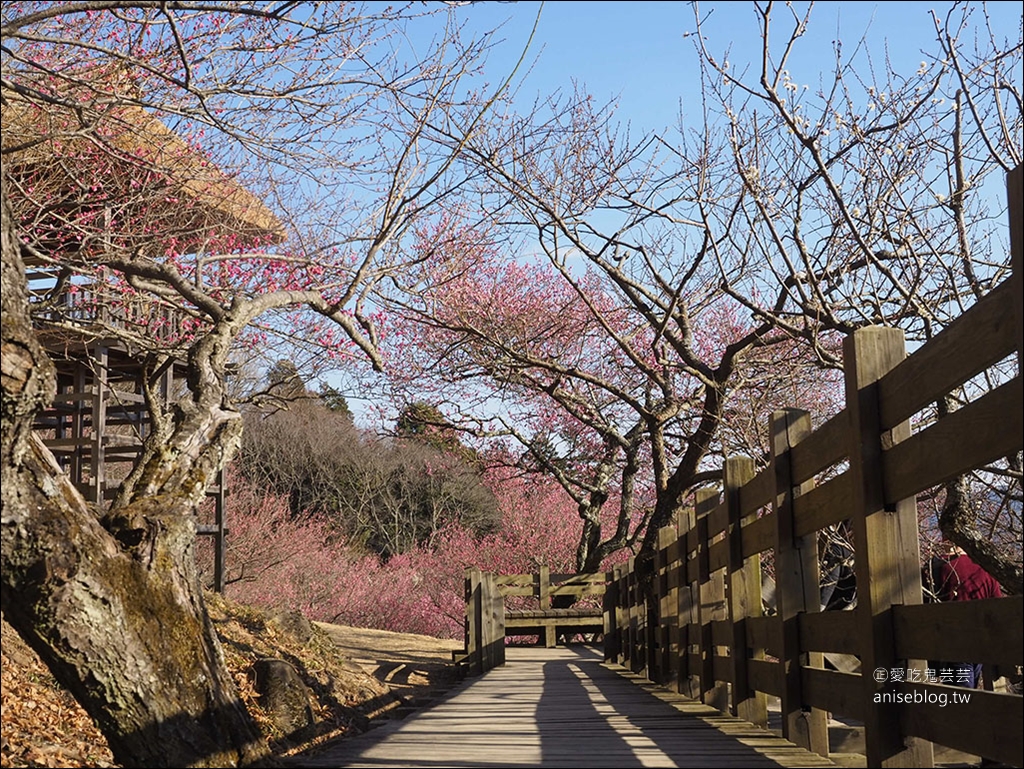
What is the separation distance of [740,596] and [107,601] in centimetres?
279

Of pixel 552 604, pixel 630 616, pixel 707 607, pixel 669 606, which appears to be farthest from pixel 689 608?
pixel 552 604

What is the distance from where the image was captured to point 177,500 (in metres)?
4.46

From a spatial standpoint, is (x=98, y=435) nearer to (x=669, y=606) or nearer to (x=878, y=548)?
(x=669, y=606)

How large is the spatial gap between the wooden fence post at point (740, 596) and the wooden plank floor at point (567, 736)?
92 millimetres

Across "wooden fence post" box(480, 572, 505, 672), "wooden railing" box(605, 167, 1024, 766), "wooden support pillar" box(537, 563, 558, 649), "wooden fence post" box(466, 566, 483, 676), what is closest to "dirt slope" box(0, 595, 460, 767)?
"wooden fence post" box(466, 566, 483, 676)

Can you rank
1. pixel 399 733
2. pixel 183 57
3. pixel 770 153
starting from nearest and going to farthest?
pixel 399 733 < pixel 183 57 < pixel 770 153

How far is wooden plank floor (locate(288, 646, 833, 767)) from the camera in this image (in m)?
3.50

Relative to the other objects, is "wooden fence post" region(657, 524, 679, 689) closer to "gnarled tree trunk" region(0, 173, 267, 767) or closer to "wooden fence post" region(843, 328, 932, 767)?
"gnarled tree trunk" region(0, 173, 267, 767)

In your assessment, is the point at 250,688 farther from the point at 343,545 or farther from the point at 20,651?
the point at 343,545

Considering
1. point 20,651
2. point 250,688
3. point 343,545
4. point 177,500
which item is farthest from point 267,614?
point 343,545

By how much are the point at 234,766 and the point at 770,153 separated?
545cm

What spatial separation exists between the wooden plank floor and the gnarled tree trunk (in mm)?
582

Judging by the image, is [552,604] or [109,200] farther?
[552,604]

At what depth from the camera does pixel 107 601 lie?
381cm
